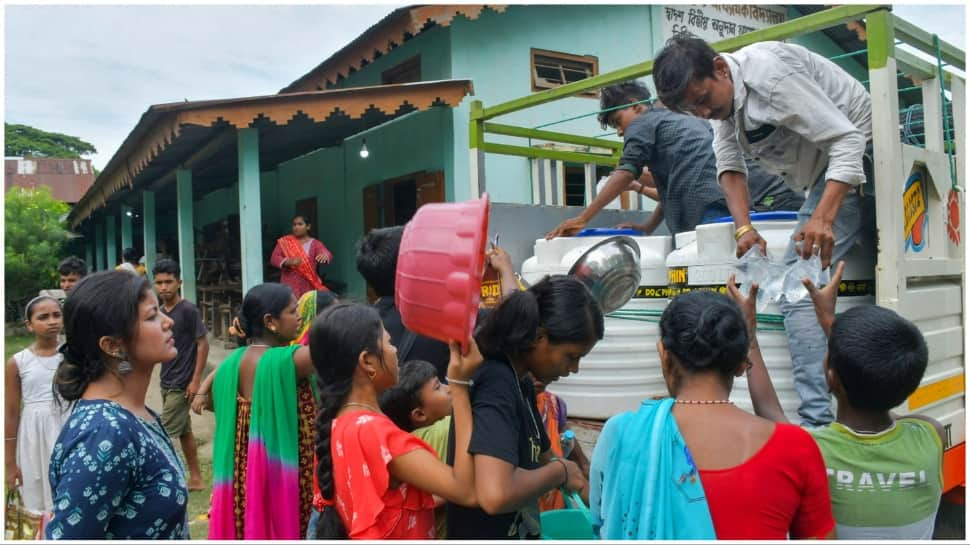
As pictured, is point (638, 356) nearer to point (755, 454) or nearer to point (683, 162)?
point (683, 162)

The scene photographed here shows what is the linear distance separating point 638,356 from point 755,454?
6.37 ft

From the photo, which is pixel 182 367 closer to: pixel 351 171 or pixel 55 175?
pixel 351 171

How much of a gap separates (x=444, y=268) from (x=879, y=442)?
1001 mm

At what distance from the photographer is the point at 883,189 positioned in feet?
7.34

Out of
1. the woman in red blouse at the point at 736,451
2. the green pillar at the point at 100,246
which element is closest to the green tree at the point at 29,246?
the green pillar at the point at 100,246

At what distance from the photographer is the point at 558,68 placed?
27.8 ft

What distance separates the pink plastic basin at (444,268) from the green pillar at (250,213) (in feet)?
17.6

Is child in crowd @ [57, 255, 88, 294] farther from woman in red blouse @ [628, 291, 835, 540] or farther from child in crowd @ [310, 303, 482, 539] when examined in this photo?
woman in red blouse @ [628, 291, 835, 540]

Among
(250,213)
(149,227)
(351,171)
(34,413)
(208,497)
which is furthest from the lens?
(149,227)

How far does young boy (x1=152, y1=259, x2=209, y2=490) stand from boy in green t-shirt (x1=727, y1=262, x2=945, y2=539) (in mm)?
3931

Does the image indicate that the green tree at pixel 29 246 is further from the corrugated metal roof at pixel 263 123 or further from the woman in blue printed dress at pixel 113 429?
the woman in blue printed dress at pixel 113 429

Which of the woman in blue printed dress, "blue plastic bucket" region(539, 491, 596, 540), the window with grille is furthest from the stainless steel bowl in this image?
the window with grille

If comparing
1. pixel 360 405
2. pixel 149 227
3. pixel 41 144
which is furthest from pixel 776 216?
pixel 41 144

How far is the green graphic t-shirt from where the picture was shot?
57.3 inches
